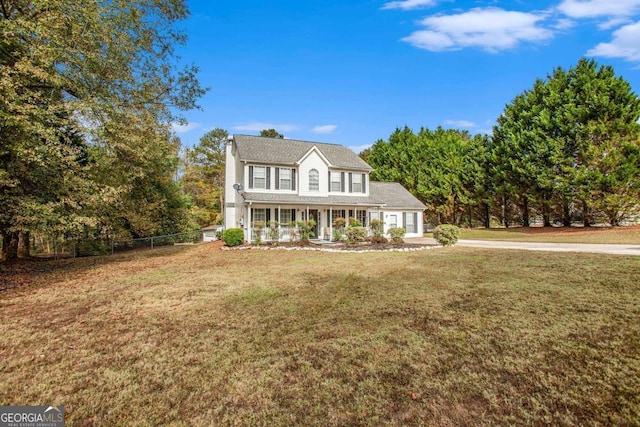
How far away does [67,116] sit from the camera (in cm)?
1016

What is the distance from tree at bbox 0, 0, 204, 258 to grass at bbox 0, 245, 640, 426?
3.38 m

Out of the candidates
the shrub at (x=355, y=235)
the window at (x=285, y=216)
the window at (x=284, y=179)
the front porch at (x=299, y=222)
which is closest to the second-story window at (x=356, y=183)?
the front porch at (x=299, y=222)

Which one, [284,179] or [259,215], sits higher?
[284,179]

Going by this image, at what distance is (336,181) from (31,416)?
65.0 ft

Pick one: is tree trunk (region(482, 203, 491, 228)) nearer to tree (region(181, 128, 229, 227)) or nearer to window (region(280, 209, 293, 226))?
window (region(280, 209, 293, 226))

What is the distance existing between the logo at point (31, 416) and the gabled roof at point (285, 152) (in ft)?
55.8

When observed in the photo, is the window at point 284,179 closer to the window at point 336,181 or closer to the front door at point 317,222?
the front door at point 317,222

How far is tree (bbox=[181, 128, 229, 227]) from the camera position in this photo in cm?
3725

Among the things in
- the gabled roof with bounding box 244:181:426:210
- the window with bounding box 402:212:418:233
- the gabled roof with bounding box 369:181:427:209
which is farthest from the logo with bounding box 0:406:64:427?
the window with bounding box 402:212:418:233

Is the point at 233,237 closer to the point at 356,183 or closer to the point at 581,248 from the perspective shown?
the point at 356,183

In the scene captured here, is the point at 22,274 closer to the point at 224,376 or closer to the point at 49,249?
the point at 224,376

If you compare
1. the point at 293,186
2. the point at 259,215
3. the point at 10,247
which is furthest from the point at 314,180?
the point at 10,247

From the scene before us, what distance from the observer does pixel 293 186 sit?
20.5 meters

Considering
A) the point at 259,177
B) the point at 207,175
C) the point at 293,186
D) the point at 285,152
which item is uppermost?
the point at 207,175
